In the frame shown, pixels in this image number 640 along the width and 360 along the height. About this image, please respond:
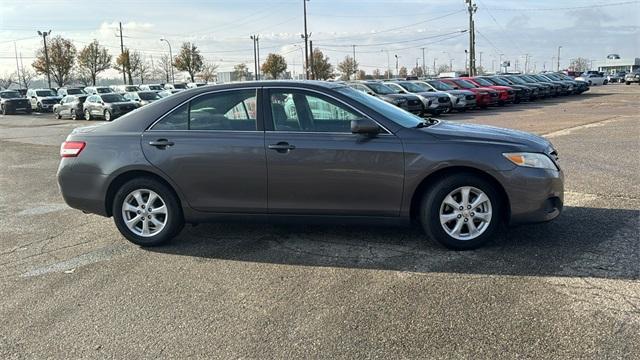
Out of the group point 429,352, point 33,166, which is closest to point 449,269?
point 429,352

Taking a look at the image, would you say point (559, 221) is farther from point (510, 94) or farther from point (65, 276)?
point (510, 94)

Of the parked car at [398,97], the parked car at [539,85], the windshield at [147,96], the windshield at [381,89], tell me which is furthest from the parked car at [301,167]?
the parked car at [539,85]

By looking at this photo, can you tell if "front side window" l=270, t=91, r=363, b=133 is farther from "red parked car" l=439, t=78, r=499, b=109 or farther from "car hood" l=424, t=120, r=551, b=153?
"red parked car" l=439, t=78, r=499, b=109

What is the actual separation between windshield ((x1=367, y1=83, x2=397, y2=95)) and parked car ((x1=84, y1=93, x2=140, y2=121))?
512 inches

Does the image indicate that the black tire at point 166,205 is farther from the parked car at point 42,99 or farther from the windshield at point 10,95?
the windshield at point 10,95

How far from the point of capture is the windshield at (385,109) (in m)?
5.06

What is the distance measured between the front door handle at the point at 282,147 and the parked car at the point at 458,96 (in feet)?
68.7

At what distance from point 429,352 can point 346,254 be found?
71.1 inches

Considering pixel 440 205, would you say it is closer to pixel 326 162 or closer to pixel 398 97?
pixel 326 162

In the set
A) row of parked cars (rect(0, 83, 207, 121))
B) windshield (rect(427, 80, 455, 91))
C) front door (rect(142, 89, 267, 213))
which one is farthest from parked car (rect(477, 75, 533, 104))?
front door (rect(142, 89, 267, 213))

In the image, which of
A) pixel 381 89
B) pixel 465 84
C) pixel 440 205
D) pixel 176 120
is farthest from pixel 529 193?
pixel 465 84

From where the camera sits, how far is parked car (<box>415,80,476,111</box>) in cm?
2499

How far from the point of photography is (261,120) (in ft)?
16.8

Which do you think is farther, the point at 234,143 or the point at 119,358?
the point at 234,143
